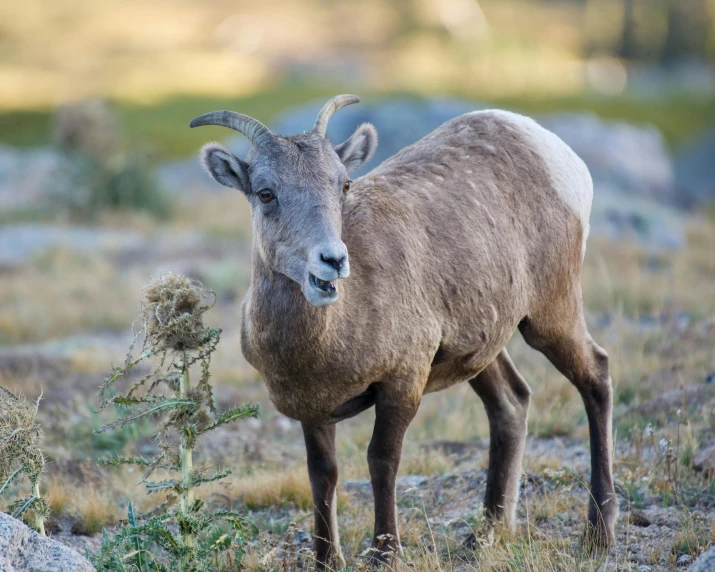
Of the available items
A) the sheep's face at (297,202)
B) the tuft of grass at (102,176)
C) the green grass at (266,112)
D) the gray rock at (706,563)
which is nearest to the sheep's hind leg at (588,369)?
the gray rock at (706,563)

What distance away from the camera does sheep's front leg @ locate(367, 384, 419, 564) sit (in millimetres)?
4254

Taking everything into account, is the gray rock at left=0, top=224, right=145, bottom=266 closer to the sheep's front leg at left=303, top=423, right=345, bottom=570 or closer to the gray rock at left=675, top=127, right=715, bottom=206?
the sheep's front leg at left=303, top=423, right=345, bottom=570

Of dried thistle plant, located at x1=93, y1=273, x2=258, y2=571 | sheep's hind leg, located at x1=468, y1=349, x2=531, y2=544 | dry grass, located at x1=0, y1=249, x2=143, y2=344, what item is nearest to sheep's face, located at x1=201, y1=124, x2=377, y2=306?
Answer: dried thistle plant, located at x1=93, y1=273, x2=258, y2=571

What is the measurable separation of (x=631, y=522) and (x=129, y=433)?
404 cm

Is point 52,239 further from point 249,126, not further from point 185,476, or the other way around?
point 185,476

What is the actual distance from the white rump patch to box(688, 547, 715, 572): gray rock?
1.99m

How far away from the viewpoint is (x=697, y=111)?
41688mm

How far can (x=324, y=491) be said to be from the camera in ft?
14.9

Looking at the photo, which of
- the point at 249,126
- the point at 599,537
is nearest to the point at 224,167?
the point at 249,126

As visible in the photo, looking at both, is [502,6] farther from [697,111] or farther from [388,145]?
[388,145]

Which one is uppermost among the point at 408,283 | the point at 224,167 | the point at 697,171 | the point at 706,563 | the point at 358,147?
the point at 697,171

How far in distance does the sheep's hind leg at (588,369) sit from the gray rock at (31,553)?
272cm

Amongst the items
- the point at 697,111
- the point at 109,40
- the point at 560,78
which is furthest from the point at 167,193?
the point at 109,40

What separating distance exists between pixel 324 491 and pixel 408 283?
121 centimetres
